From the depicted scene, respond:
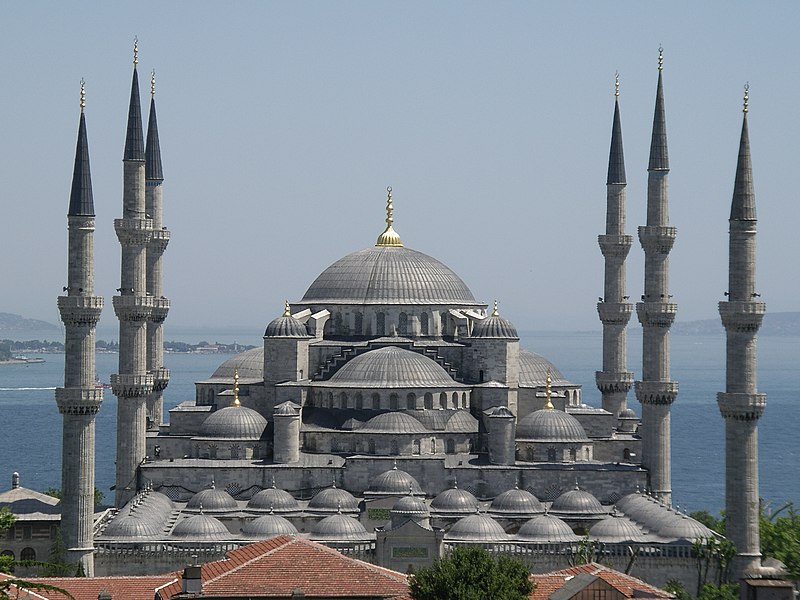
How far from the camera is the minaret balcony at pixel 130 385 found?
48312 millimetres

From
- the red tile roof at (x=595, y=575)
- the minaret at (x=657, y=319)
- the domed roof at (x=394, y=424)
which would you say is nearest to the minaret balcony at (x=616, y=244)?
the minaret at (x=657, y=319)

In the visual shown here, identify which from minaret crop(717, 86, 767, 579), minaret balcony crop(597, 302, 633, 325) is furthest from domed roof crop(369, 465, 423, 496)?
minaret balcony crop(597, 302, 633, 325)

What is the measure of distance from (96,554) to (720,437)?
8245cm

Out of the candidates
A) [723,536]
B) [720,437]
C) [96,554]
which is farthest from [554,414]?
[720,437]

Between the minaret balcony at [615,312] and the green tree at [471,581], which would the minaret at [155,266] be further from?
the green tree at [471,581]

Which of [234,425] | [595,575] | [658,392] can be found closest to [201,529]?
[234,425]

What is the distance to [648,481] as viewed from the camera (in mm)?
48656

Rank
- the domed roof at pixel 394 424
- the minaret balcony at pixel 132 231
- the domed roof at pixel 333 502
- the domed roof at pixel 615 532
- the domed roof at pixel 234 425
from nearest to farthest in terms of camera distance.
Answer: the domed roof at pixel 615 532, the domed roof at pixel 333 502, the domed roof at pixel 394 424, the domed roof at pixel 234 425, the minaret balcony at pixel 132 231

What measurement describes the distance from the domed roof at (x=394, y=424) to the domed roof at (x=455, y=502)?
10.4 ft

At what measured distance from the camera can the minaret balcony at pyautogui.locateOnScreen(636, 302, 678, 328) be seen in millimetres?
50719

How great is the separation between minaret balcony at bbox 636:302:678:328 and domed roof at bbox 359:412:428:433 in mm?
7415

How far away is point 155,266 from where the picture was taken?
179 ft

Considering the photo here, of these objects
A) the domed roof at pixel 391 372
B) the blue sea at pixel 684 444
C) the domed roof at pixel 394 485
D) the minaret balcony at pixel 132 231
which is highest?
the minaret balcony at pixel 132 231

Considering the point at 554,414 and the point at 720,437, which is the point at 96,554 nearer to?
the point at 554,414
